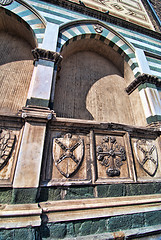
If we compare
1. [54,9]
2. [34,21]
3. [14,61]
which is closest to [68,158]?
[14,61]

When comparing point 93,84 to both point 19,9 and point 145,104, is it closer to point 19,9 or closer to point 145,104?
point 145,104

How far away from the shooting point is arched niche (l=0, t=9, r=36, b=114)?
3020 mm

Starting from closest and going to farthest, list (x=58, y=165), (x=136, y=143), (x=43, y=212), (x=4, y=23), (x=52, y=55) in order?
(x=43, y=212)
(x=58, y=165)
(x=136, y=143)
(x=52, y=55)
(x=4, y=23)

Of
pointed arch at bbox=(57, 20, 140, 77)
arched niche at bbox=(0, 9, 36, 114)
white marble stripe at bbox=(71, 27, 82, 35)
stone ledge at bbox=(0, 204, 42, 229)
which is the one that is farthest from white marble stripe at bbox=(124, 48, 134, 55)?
stone ledge at bbox=(0, 204, 42, 229)

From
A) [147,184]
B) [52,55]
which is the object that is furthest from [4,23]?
[147,184]

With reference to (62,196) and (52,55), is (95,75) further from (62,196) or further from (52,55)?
(62,196)

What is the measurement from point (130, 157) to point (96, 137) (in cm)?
76

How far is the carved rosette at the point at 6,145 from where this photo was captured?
75.4 inches

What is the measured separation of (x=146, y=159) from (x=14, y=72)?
377 cm

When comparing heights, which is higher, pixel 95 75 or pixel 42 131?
pixel 95 75

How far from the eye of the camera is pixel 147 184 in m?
2.44

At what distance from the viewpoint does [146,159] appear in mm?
2623

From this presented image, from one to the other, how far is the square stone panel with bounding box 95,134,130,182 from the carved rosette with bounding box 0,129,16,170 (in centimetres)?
144

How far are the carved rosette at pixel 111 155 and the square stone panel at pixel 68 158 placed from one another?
26cm
